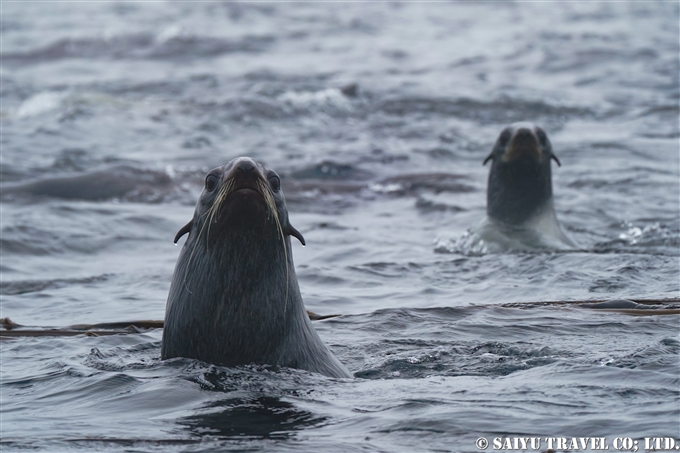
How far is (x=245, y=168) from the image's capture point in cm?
480

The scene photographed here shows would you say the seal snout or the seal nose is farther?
the seal snout

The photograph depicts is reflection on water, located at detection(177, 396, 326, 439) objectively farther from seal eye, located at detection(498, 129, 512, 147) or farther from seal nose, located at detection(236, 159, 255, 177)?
seal eye, located at detection(498, 129, 512, 147)

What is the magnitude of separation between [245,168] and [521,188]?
5.29 m

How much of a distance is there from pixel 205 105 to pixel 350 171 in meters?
5.41

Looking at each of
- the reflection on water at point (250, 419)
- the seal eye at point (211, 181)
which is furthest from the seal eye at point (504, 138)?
the reflection on water at point (250, 419)

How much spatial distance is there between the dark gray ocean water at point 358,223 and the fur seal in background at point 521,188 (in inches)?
16.8

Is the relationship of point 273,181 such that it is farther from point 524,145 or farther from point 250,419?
point 524,145

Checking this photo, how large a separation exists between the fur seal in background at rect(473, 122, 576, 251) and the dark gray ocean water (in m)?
0.43

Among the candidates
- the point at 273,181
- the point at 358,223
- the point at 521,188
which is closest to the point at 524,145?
the point at 521,188

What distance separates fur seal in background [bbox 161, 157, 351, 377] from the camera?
508 centimetres

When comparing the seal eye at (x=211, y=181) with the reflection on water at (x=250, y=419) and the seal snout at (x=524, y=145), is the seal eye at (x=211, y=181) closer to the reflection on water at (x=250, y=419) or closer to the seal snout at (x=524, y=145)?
the reflection on water at (x=250, y=419)

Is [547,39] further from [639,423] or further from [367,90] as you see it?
[639,423]

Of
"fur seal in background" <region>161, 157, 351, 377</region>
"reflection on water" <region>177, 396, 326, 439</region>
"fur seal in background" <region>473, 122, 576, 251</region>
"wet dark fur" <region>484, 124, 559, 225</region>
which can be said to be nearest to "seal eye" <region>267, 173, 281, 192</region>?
"fur seal in background" <region>161, 157, 351, 377</region>

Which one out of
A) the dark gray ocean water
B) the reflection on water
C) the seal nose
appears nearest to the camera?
the reflection on water
